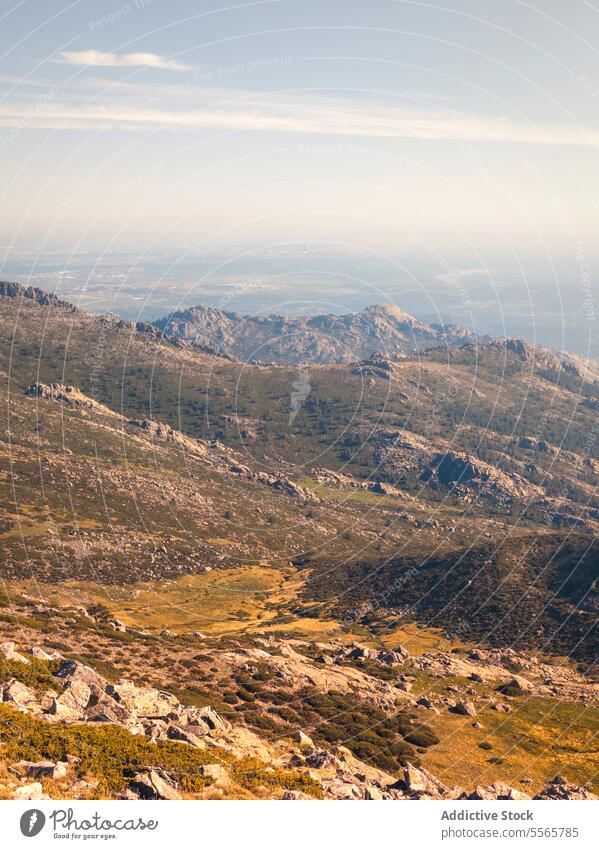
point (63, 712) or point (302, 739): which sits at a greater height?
point (63, 712)

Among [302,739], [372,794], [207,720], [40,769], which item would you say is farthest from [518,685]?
[40,769]

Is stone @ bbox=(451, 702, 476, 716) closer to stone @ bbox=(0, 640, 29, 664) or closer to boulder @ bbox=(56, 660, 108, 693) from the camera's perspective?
boulder @ bbox=(56, 660, 108, 693)

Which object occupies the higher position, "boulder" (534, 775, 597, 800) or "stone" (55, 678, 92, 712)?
"stone" (55, 678, 92, 712)

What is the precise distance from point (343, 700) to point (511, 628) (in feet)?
219

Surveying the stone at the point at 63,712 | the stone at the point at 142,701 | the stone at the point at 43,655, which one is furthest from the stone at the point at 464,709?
the stone at the point at 63,712

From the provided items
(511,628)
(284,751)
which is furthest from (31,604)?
(511,628)

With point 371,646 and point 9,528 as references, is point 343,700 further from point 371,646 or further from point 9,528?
point 9,528

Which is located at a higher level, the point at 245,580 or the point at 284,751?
the point at 284,751

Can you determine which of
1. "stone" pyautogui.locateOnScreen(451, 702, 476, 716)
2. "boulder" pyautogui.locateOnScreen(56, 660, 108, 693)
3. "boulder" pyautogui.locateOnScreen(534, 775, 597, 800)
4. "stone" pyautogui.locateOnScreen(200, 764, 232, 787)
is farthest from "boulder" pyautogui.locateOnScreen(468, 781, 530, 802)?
"boulder" pyautogui.locateOnScreen(56, 660, 108, 693)

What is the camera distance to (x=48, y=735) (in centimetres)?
3766

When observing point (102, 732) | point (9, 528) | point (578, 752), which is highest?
point (102, 732)

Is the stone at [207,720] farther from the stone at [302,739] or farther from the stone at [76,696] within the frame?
the stone at [76,696]

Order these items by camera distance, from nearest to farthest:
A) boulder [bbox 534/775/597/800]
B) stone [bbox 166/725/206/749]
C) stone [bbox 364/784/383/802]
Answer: stone [bbox 364/784/383/802] < stone [bbox 166/725/206/749] < boulder [bbox 534/775/597/800]

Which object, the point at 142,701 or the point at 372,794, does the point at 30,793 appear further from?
the point at 372,794
